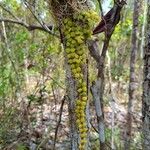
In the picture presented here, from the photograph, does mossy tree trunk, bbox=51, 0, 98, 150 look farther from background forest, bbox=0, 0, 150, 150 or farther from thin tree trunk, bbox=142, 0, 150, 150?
thin tree trunk, bbox=142, 0, 150, 150

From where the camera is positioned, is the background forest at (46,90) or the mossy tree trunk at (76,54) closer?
the mossy tree trunk at (76,54)

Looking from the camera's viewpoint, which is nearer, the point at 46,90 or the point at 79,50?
the point at 79,50

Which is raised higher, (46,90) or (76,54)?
(76,54)

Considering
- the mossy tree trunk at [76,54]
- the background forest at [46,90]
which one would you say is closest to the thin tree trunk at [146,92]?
the background forest at [46,90]

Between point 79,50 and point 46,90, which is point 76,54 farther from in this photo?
point 46,90

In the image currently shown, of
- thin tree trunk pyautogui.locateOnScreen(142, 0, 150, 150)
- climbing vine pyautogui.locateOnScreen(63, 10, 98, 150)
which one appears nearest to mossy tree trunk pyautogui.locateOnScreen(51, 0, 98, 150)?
climbing vine pyautogui.locateOnScreen(63, 10, 98, 150)

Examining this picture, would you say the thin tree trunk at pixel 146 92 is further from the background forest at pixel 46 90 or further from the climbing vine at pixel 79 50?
the climbing vine at pixel 79 50

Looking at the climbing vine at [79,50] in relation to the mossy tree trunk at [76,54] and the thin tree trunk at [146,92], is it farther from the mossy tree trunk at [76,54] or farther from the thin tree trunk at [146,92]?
the thin tree trunk at [146,92]

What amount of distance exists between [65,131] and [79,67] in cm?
289

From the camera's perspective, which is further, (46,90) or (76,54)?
(46,90)

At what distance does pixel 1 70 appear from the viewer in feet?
16.1

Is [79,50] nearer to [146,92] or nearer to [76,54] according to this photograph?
[76,54]

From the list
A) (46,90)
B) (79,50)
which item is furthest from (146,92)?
(46,90)

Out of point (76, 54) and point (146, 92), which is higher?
point (76, 54)
